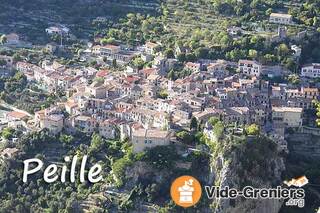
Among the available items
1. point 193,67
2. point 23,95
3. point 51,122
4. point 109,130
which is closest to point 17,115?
point 51,122

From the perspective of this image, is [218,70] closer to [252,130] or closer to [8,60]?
[252,130]

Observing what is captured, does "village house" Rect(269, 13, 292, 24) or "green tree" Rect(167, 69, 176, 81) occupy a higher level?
"village house" Rect(269, 13, 292, 24)

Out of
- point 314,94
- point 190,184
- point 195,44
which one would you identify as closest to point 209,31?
point 195,44

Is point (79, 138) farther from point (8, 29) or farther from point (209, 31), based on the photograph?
point (8, 29)

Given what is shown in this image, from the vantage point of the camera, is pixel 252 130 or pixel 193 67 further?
pixel 193 67

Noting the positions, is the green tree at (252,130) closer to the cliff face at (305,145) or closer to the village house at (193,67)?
the cliff face at (305,145)

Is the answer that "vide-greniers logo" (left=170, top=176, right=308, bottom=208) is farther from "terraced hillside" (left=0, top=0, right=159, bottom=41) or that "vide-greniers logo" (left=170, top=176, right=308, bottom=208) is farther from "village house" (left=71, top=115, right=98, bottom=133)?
"terraced hillside" (left=0, top=0, right=159, bottom=41)

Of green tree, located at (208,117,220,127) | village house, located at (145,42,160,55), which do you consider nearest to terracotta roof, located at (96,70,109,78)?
village house, located at (145,42,160,55)
